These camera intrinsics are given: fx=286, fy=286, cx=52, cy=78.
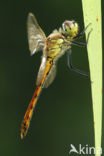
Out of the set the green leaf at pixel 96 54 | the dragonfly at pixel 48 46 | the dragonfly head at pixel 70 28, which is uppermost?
the green leaf at pixel 96 54

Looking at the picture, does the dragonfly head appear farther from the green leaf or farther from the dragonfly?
the green leaf

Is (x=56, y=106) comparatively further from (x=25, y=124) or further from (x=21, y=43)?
(x=25, y=124)

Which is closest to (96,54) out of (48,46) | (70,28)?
(70,28)

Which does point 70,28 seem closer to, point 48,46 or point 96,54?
point 48,46

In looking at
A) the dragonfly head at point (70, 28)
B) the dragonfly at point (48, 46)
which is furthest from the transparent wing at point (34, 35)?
the dragonfly head at point (70, 28)

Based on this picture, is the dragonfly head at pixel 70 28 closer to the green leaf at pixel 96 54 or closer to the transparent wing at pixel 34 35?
the transparent wing at pixel 34 35
